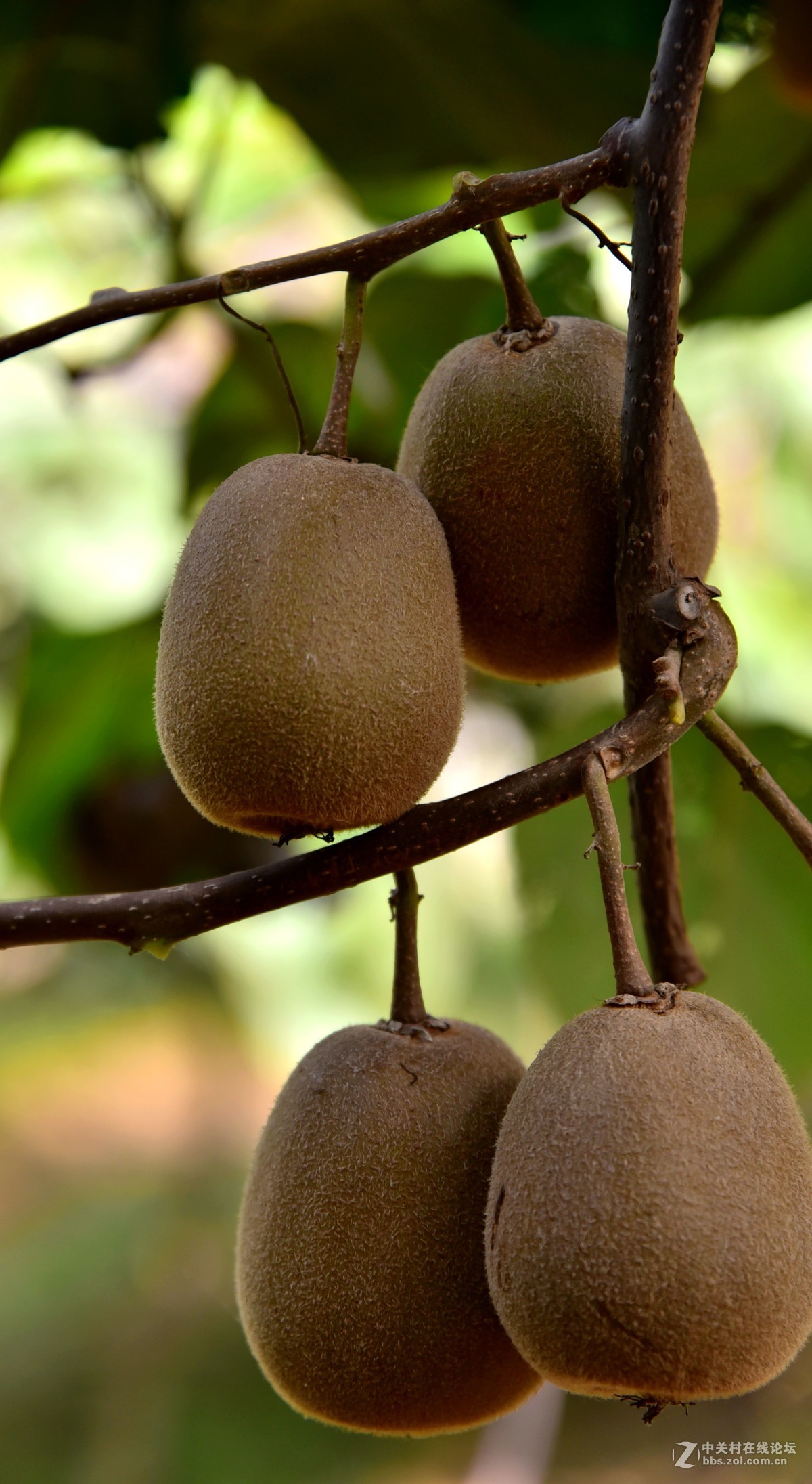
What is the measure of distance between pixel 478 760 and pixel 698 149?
0.54 metres

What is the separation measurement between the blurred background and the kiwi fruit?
0.39 m

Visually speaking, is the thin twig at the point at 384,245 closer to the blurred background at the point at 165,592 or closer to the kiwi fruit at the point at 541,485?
the kiwi fruit at the point at 541,485

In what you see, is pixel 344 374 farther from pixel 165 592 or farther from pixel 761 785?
pixel 165 592

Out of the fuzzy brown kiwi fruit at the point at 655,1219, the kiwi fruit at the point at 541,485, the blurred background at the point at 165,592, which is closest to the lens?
the fuzzy brown kiwi fruit at the point at 655,1219

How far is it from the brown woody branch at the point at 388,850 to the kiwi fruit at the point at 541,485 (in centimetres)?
6

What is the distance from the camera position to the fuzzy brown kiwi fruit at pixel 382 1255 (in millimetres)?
512

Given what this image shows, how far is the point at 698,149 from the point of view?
3.51 ft

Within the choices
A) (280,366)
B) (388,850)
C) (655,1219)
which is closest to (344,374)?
(280,366)

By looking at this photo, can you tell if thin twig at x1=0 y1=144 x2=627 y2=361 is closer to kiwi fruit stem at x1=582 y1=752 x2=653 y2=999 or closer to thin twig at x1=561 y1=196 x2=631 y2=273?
thin twig at x1=561 y1=196 x2=631 y2=273

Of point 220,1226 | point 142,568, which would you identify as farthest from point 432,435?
point 220,1226

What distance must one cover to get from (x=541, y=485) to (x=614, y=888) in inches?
6.4

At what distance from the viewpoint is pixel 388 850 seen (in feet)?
1.73

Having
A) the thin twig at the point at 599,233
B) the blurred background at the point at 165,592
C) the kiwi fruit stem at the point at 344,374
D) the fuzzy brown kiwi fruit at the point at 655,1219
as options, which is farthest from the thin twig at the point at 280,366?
the blurred background at the point at 165,592

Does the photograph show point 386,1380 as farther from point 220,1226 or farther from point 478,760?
point 220,1226
